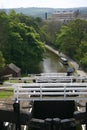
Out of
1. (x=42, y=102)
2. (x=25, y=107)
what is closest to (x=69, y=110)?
(x=42, y=102)

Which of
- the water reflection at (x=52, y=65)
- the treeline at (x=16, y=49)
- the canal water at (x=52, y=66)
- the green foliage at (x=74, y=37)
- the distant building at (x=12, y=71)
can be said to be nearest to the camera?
the distant building at (x=12, y=71)

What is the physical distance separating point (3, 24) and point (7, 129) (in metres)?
50.1

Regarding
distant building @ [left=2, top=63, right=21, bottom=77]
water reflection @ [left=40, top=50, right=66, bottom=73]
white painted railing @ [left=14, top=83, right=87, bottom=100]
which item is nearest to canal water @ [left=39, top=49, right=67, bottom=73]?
water reflection @ [left=40, top=50, right=66, bottom=73]

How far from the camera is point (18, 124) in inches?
385

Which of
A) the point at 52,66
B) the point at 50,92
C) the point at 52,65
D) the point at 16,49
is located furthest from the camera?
the point at 52,65

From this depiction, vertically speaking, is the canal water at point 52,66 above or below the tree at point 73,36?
below

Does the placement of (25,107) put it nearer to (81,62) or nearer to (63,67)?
(81,62)

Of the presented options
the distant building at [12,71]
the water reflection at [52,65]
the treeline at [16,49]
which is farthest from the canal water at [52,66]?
the distant building at [12,71]

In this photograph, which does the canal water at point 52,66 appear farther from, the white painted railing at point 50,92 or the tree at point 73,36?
the white painted railing at point 50,92

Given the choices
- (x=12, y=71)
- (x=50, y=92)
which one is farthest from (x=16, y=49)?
(x=50, y=92)

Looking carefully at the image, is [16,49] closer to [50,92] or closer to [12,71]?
[12,71]

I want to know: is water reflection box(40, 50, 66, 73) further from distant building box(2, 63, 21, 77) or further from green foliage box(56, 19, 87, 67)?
distant building box(2, 63, 21, 77)

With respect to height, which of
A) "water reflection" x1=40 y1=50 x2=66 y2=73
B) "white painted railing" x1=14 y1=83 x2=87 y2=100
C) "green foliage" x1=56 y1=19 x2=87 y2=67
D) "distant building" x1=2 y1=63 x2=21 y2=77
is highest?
"white painted railing" x1=14 y1=83 x2=87 y2=100

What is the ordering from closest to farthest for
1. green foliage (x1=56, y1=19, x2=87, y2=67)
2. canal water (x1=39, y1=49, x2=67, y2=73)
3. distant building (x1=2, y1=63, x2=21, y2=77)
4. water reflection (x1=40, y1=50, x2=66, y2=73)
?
distant building (x1=2, y1=63, x2=21, y2=77) < canal water (x1=39, y1=49, x2=67, y2=73) < water reflection (x1=40, y1=50, x2=66, y2=73) < green foliage (x1=56, y1=19, x2=87, y2=67)
